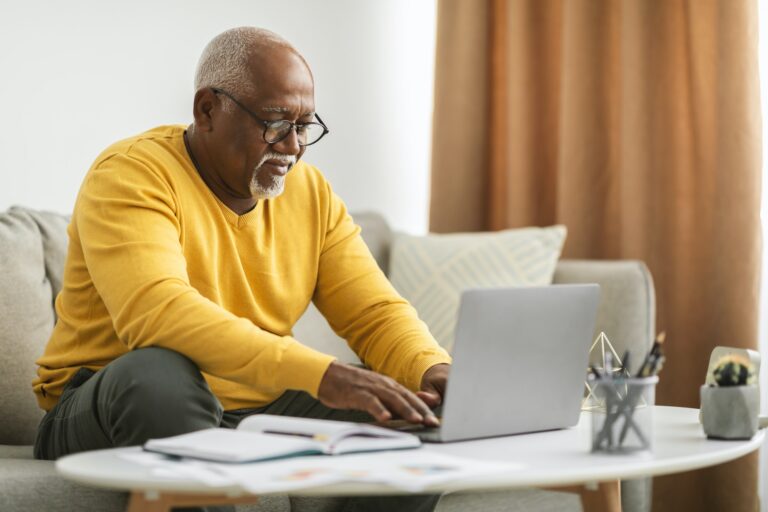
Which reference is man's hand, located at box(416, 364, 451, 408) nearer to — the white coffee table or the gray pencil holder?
the white coffee table

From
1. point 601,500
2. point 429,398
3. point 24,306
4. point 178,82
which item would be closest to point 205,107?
point 24,306

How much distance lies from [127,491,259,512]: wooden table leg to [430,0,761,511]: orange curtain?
1.92 metres

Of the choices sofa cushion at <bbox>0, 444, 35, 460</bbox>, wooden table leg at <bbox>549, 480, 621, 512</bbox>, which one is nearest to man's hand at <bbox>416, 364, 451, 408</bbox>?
wooden table leg at <bbox>549, 480, 621, 512</bbox>

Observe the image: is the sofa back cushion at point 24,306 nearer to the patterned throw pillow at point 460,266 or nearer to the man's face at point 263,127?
the man's face at point 263,127

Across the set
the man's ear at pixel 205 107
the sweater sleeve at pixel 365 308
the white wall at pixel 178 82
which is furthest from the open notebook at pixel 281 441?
the white wall at pixel 178 82

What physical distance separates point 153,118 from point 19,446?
1084mm

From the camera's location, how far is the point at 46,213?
2291 millimetres

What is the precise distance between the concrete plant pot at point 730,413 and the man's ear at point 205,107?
0.96 m

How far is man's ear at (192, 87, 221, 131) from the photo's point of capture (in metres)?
1.87

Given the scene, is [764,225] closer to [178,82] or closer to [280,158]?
[280,158]

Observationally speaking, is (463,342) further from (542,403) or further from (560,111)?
(560,111)

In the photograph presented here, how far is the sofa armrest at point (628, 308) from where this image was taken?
255 centimetres

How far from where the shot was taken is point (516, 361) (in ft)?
4.36

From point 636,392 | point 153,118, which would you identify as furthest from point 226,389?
point 153,118
